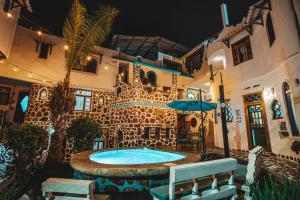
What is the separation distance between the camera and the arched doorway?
6.61 m

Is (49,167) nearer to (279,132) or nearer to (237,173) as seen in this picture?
(237,173)

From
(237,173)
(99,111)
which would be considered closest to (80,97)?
(99,111)

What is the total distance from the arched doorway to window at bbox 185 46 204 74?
33.2 feet

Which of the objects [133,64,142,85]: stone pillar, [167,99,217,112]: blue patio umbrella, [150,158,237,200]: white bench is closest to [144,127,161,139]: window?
[167,99,217,112]: blue patio umbrella

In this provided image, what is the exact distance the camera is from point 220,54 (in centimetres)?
1238

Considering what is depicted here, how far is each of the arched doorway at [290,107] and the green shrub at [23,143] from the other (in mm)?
10814

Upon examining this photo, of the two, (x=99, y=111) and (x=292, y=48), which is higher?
(x=292, y=48)

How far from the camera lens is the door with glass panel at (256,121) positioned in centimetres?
848

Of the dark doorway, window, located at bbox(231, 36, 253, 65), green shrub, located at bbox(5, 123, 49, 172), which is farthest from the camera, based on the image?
the dark doorway

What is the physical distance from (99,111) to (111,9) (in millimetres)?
8211

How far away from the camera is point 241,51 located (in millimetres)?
10242

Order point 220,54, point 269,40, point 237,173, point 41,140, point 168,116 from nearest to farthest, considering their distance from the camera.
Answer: point 237,173 → point 41,140 → point 269,40 → point 220,54 → point 168,116

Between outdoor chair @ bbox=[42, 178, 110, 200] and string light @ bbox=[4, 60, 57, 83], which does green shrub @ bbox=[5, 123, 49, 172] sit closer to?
outdoor chair @ bbox=[42, 178, 110, 200]

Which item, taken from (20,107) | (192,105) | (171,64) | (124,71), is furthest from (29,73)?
(171,64)
